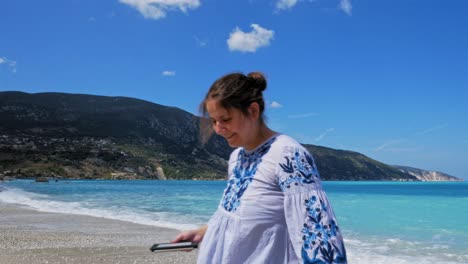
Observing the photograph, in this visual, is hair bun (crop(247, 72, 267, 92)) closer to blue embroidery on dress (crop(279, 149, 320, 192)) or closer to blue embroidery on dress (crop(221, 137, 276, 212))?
blue embroidery on dress (crop(221, 137, 276, 212))

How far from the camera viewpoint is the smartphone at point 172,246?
6.26ft

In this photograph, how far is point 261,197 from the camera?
5.41ft

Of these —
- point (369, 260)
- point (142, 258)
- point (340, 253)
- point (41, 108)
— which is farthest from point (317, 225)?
point (41, 108)

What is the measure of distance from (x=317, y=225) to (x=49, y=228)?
1529 cm

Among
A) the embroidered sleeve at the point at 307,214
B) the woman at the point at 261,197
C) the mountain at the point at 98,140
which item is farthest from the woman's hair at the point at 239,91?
the mountain at the point at 98,140

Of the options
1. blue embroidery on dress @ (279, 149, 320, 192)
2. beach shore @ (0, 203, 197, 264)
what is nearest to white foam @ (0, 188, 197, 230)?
beach shore @ (0, 203, 197, 264)

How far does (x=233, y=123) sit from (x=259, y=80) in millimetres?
186

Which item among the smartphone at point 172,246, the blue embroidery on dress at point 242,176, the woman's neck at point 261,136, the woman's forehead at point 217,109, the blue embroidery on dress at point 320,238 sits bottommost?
the smartphone at point 172,246

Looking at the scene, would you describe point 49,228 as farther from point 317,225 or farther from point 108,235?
point 317,225

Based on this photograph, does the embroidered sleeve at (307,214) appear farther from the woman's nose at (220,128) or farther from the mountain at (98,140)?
the mountain at (98,140)

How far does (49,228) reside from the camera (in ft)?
50.2

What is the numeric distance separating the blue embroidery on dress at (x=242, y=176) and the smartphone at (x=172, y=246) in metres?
0.28

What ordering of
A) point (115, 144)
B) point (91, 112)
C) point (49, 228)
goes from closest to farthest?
point (49, 228)
point (115, 144)
point (91, 112)

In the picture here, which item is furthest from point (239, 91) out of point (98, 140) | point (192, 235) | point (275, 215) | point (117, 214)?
point (98, 140)
